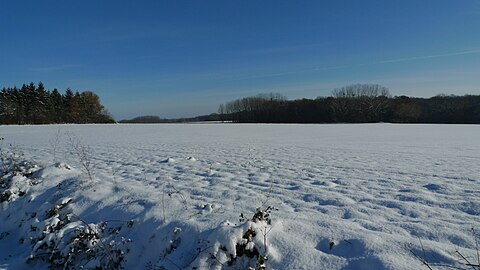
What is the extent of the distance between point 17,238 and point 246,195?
14.5 feet

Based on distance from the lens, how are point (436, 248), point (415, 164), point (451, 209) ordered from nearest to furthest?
point (436, 248), point (451, 209), point (415, 164)

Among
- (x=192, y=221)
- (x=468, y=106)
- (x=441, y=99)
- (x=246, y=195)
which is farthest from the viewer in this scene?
(x=441, y=99)

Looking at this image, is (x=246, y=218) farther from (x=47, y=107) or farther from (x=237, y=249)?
(x=47, y=107)

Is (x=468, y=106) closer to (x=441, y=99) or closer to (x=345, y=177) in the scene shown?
(x=441, y=99)

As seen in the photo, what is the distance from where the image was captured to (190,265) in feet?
12.6

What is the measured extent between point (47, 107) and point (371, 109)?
71.9 metres

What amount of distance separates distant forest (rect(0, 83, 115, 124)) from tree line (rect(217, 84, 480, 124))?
154 ft

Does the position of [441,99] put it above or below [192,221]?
Result: above

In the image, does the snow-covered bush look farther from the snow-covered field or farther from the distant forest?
the distant forest

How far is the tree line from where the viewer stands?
220 feet

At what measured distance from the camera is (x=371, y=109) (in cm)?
7231

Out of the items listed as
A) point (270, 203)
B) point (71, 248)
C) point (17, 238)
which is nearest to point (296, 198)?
point (270, 203)

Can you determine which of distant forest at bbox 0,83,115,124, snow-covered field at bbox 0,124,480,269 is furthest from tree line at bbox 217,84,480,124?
snow-covered field at bbox 0,124,480,269

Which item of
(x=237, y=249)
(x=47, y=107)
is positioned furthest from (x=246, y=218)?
(x=47, y=107)
